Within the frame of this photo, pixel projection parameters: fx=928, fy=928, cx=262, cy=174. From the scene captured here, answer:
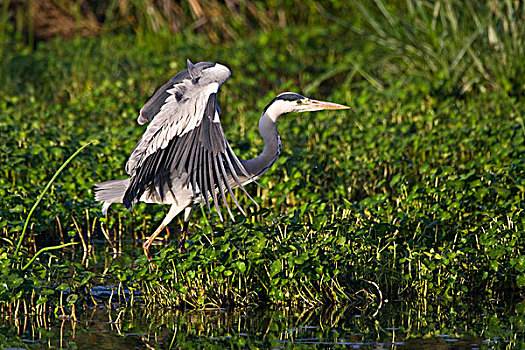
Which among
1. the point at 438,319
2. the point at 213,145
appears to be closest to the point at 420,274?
the point at 438,319

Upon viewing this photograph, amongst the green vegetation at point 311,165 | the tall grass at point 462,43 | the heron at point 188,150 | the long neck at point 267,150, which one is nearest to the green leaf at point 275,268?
the green vegetation at point 311,165

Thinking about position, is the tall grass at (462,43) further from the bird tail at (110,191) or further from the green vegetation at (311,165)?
the bird tail at (110,191)

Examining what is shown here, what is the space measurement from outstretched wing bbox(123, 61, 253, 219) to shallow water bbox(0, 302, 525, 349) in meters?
0.63

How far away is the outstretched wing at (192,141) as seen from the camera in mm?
4941

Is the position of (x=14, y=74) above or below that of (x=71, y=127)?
above

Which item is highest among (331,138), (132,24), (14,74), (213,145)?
(132,24)

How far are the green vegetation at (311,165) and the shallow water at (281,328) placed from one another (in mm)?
161

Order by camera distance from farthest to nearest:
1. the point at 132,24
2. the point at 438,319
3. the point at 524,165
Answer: the point at 132,24
the point at 524,165
the point at 438,319

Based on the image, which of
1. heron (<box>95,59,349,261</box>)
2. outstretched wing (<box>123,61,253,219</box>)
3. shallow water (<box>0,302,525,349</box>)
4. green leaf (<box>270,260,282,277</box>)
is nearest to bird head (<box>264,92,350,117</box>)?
heron (<box>95,59,349,261</box>)

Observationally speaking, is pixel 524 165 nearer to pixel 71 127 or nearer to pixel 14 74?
pixel 71 127

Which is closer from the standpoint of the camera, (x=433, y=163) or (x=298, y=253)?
(x=298, y=253)

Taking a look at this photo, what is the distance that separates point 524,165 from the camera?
655 centimetres

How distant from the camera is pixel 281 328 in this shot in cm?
477

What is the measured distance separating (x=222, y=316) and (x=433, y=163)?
10.7 feet
